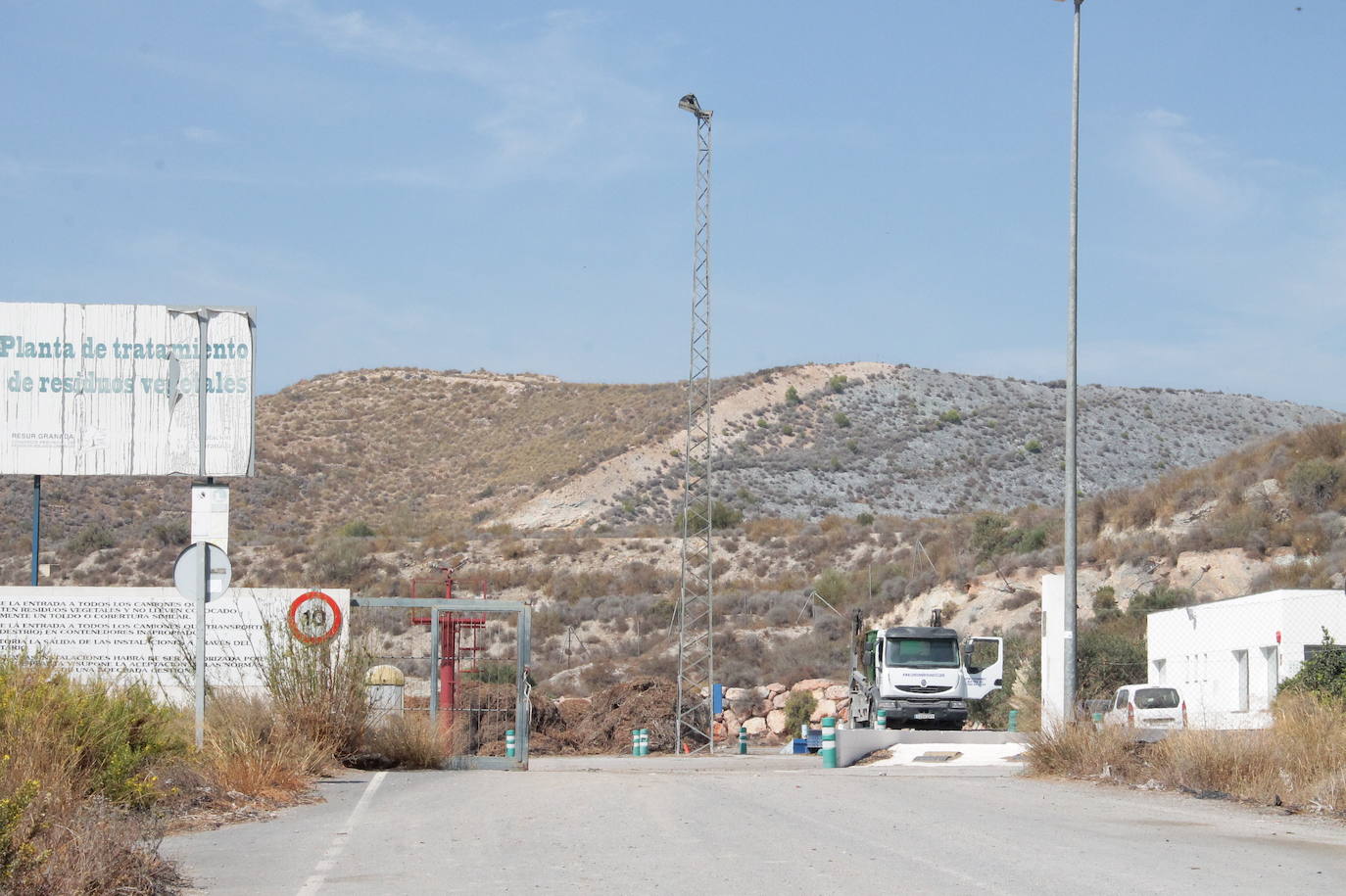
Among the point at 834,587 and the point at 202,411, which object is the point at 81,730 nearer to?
the point at 202,411

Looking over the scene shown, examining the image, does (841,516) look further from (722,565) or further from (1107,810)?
(1107,810)

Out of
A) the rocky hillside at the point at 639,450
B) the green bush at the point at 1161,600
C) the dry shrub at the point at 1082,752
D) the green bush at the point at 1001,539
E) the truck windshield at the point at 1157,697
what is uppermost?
the rocky hillside at the point at 639,450

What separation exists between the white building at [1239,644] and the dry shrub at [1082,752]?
4.59m

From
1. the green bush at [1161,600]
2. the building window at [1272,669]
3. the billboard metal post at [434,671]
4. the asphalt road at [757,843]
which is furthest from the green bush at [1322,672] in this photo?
the green bush at [1161,600]

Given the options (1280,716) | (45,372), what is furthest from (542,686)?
(1280,716)

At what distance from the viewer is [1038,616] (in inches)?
2026

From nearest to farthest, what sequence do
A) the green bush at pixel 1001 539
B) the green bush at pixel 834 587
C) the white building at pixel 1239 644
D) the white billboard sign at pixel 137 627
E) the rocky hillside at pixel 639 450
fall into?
the white billboard sign at pixel 137 627 → the white building at pixel 1239 644 → the green bush at pixel 1001 539 → the green bush at pixel 834 587 → the rocky hillside at pixel 639 450

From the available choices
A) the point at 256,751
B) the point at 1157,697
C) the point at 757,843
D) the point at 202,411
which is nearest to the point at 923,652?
the point at 1157,697

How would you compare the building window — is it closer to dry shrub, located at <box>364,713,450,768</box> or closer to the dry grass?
the dry grass

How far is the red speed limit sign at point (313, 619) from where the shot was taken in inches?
795

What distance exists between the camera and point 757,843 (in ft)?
39.3

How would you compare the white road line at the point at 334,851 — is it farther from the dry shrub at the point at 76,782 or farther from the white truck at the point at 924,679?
the white truck at the point at 924,679

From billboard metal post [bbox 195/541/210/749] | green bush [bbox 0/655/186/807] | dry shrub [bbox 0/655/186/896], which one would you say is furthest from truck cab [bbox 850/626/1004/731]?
green bush [bbox 0/655/186/807]

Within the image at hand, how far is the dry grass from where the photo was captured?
1585 centimetres
